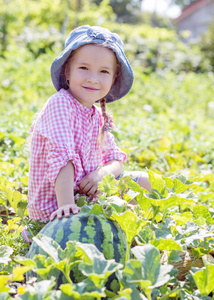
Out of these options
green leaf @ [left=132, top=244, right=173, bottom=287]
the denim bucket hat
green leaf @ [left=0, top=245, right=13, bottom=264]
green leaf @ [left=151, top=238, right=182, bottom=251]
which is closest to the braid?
the denim bucket hat

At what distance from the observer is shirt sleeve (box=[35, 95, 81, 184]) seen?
84.2 inches

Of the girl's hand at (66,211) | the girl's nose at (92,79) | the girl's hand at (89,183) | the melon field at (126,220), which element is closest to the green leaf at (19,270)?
the melon field at (126,220)

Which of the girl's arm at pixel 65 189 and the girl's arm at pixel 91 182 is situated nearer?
the girl's arm at pixel 65 189

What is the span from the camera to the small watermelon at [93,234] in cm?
172

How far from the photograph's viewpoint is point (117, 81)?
9.21 ft

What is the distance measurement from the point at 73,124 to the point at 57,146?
11.1 inches

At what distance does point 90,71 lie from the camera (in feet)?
7.89

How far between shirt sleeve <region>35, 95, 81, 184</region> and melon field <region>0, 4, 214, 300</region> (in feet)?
0.77

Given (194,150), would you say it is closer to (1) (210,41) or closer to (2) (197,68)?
(2) (197,68)

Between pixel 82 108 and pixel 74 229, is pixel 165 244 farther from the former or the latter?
pixel 82 108

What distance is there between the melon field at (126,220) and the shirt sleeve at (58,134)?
0.24 meters

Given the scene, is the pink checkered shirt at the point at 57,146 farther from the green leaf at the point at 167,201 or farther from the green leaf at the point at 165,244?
the green leaf at the point at 165,244

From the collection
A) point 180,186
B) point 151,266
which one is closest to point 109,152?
point 180,186

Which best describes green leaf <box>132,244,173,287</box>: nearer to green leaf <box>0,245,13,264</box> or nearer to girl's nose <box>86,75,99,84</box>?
green leaf <box>0,245,13,264</box>
